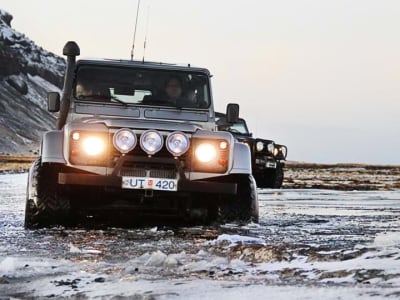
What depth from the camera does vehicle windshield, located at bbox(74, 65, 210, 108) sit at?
29.1 feet

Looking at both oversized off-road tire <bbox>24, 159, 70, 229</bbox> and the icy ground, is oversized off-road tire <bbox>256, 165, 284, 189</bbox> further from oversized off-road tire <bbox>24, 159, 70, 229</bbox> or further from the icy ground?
oversized off-road tire <bbox>24, 159, 70, 229</bbox>

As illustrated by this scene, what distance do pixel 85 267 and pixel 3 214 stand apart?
5.02m

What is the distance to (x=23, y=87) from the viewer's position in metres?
152

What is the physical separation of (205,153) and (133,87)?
5.63 ft

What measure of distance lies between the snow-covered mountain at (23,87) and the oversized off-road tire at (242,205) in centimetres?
11350

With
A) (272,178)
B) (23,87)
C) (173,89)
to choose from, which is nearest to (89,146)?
(173,89)

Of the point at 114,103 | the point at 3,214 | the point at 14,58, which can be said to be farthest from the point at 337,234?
the point at 14,58

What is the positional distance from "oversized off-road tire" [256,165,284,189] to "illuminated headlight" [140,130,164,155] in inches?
417

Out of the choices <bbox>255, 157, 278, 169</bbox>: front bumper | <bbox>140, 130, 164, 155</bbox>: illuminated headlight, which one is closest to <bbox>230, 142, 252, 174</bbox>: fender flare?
→ <bbox>140, 130, 164, 155</bbox>: illuminated headlight

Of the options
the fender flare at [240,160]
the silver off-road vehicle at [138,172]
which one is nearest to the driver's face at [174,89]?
the silver off-road vehicle at [138,172]

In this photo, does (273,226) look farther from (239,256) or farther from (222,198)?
(239,256)

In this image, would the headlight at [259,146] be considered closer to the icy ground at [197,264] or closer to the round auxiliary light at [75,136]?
the icy ground at [197,264]

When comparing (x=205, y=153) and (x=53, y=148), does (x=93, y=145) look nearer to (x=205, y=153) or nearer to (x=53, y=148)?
(x=53, y=148)

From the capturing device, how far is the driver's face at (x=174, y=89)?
354 inches
